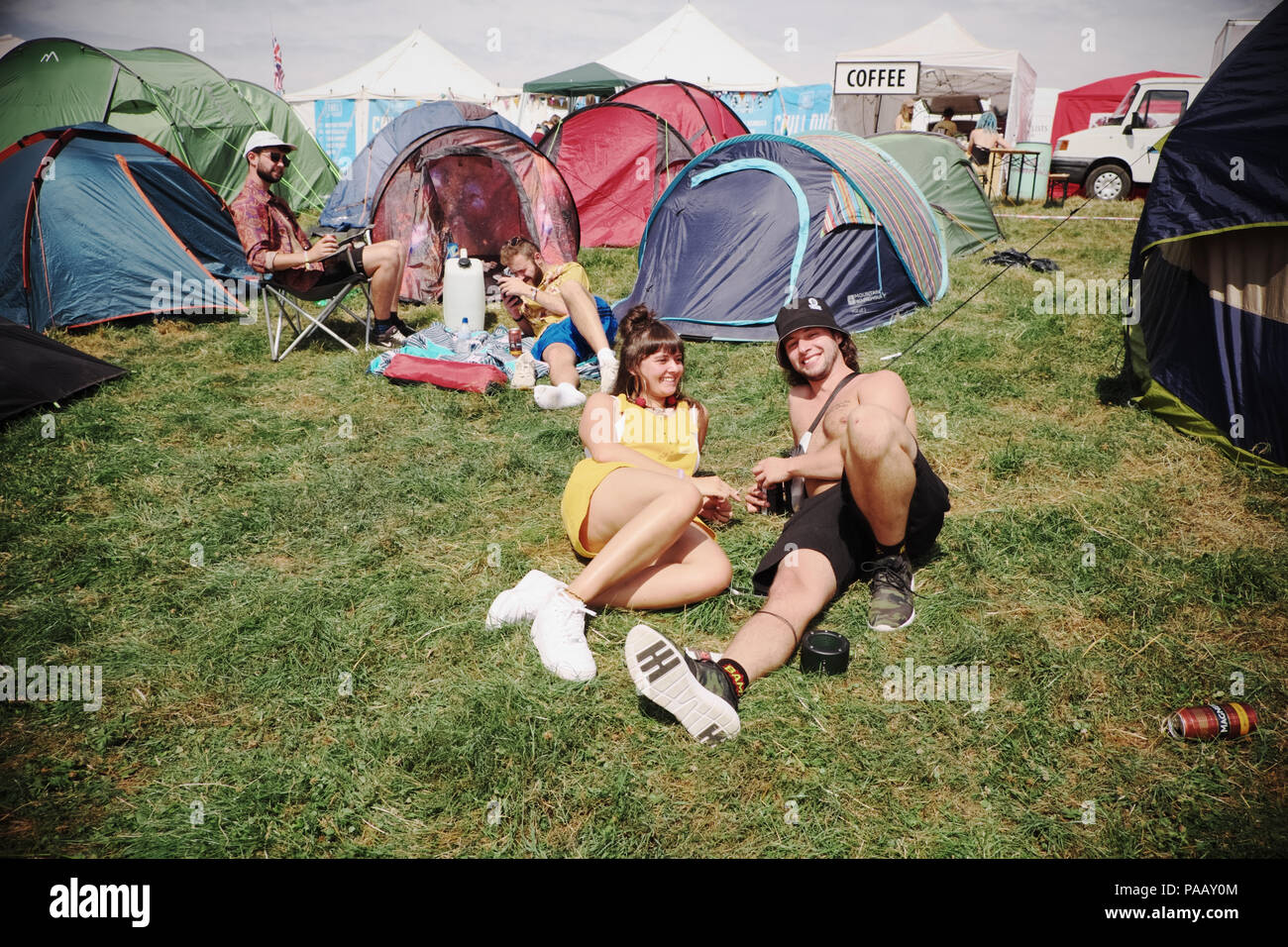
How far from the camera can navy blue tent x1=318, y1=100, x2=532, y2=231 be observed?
12.0m

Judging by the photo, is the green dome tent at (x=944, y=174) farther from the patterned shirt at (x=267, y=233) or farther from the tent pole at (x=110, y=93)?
the tent pole at (x=110, y=93)

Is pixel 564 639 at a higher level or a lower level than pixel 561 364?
lower

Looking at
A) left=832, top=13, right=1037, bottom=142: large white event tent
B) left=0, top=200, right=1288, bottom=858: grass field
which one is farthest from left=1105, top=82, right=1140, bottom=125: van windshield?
left=0, top=200, right=1288, bottom=858: grass field

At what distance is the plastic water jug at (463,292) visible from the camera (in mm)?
6680

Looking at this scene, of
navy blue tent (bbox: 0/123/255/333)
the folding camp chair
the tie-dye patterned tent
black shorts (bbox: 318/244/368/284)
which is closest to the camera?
the folding camp chair

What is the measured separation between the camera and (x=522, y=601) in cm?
281

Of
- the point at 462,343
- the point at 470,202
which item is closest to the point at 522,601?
the point at 462,343

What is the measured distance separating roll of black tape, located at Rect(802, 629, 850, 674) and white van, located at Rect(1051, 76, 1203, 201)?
16096 mm

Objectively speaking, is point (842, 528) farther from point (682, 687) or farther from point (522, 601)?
point (522, 601)

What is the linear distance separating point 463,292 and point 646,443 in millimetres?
4062

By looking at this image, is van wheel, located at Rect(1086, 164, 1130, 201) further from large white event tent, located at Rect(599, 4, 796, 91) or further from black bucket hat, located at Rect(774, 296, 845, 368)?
black bucket hat, located at Rect(774, 296, 845, 368)

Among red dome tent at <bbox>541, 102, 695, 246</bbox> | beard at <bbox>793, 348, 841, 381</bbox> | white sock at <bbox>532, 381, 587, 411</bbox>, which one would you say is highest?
red dome tent at <bbox>541, 102, 695, 246</bbox>

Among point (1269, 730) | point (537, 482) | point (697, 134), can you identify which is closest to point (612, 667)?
point (537, 482)

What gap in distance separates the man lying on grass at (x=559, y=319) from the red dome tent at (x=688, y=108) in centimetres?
597
